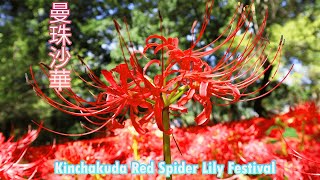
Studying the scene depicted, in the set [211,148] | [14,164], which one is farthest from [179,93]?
[211,148]

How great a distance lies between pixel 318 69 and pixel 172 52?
7.07m

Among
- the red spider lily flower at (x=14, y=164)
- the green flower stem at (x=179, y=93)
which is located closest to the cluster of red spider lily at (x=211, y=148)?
the red spider lily flower at (x=14, y=164)

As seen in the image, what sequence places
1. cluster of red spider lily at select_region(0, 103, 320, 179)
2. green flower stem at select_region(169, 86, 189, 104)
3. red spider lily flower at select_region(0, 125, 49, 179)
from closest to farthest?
green flower stem at select_region(169, 86, 189, 104), red spider lily flower at select_region(0, 125, 49, 179), cluster of red spider lily at select_region(0, 103, 320, 179)

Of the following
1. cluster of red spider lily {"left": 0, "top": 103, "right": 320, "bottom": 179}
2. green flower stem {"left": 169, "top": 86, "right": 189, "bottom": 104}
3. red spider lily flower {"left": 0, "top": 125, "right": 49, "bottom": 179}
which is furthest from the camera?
cluster of red spider lily {"left": 0, "top": 103, "right": 320, "bottom": 179}

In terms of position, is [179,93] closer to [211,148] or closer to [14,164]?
[14,164]

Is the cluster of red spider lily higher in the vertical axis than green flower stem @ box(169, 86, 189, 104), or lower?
lower

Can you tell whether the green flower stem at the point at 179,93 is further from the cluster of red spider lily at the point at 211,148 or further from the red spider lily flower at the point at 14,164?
the cluster of red spider lily at the point at 211,148

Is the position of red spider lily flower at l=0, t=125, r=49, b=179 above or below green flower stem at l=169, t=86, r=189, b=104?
below

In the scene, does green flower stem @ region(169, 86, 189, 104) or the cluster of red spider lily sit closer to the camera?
green flower stem @ region(169, 86, 189, 104)

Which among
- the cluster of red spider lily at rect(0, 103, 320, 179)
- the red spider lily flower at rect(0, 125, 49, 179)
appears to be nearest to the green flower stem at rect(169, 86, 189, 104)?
the red spider lily flower at rect(0, 125, 49, 179)

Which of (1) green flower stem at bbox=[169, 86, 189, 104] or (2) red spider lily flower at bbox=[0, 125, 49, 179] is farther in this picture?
(2) red spider lily flower at bbox=[0, 125, 49, 179]

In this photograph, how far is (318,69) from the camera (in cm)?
724

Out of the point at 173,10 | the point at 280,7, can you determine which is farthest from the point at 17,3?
the point at 280,7

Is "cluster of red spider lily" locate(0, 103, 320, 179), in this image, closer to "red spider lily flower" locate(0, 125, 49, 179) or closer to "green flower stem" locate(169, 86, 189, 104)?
"red spider lily flower" locate(0, 125, 49, 179)
